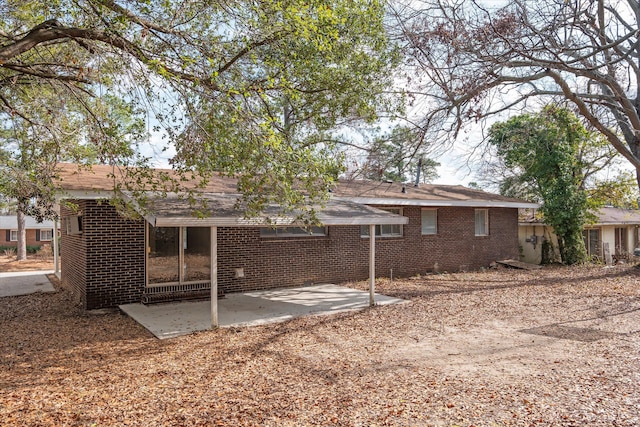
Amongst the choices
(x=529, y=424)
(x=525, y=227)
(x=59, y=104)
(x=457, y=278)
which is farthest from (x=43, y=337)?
(x=525, y=227)

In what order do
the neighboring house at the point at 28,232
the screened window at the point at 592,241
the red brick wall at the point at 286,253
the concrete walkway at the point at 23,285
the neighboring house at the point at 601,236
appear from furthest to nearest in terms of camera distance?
1. the neighboring house at the point at 28,232
2. the screened window at the point at 592,241
3. the neighboring house at the point at 601,236
4. the concrete walkway at the point at 23,285
5. the red brick wall at the point at 286,253

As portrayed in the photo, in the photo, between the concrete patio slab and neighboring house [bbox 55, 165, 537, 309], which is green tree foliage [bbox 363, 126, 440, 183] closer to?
neighboring house [bbox 55, 165, 537, 309]

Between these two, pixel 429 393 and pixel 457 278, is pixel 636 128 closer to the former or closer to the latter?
pixel 457 278

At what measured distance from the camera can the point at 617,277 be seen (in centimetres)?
1452

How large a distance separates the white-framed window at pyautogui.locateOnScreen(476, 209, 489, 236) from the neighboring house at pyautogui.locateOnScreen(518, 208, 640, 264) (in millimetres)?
4016

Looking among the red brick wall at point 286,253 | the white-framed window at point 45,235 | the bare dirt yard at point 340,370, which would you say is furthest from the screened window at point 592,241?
the white-framed window at point 45,235

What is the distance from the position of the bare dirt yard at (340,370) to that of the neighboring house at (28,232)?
102 ft

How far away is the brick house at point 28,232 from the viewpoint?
36125mm

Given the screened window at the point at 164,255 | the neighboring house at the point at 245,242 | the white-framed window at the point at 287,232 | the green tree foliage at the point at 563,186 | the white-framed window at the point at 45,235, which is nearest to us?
the neighboring house at the point at 245,242

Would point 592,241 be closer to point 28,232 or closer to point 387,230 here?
point 387,230

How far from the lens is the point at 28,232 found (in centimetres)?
3666

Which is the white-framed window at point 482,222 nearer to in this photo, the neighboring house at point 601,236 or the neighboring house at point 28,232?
the neighboring house at point 601,236

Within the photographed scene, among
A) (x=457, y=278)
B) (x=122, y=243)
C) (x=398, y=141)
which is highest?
(x=398, y=141)

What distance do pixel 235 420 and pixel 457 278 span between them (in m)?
11.8
